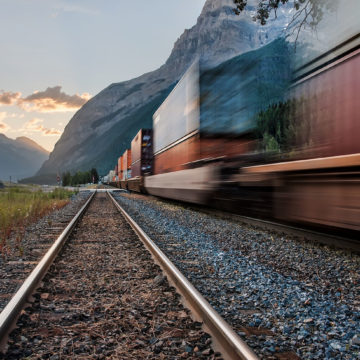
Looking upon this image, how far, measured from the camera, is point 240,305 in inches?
136

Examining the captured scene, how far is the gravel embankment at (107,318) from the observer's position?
249 cm

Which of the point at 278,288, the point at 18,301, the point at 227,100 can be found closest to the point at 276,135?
the point at 278,288

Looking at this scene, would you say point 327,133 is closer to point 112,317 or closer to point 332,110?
point 332,110

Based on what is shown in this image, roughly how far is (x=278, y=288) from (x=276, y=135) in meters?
2.38

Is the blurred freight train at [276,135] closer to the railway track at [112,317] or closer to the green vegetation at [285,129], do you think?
the green vegetation at [285,129]

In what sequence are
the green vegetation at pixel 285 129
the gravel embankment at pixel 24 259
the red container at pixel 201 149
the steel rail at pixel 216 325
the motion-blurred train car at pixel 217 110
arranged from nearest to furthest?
the steel rail at pixel 216 325
the gravel embankment at pixel 24 259
the green vegetation at pixel 285 129
the motion-blurred train car at pixel 217 110
the red container at pixel 201 149

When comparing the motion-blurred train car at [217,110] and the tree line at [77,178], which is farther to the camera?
the tree line at [77,178]

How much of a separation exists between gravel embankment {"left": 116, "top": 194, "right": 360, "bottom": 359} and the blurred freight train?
2.24 feet

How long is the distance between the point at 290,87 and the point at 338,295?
266 cm

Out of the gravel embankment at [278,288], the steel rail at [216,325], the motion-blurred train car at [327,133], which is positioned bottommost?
the gravel embankment at [278,288]

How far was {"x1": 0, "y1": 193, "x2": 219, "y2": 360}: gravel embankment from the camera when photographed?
2.49 m

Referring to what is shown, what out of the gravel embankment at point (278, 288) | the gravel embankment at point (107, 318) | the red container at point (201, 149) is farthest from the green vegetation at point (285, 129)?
the gravel embankment at point (107, 318)

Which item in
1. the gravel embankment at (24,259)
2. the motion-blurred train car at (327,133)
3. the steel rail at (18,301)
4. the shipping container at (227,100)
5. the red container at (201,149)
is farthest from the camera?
the red container at (201,149)

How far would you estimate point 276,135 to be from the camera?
219 inches
